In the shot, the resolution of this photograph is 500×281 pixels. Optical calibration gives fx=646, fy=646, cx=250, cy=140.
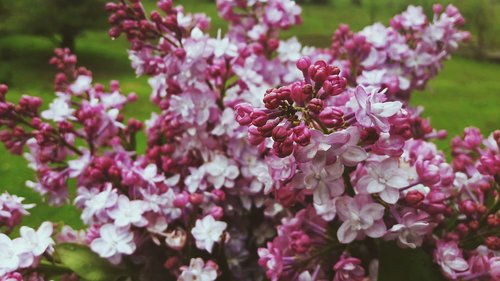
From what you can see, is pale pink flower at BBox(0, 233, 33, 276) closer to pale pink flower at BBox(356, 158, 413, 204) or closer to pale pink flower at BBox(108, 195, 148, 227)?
pale pink flower at BBox(108, 195, 148, 227)

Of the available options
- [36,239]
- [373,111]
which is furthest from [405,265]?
[36,239]

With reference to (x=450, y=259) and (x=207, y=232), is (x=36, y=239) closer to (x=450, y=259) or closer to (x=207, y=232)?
(x=207, y=232)

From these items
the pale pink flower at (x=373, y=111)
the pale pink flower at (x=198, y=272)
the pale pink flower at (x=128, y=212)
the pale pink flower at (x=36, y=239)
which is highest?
the pale pink flower at (x=373, y=111)

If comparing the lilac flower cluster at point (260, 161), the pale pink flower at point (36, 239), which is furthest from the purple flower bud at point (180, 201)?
the pale pink flower at point (36, 239)

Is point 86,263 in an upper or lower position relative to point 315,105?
lower

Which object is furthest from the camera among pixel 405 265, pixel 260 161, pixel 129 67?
pixel 129 67

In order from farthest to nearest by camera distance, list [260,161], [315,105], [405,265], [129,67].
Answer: [129,67] < [260,161] < [405,265] < [315,105]

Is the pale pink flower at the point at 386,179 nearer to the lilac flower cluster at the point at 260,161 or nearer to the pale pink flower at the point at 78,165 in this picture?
the lilac flower cluster at the point at 260,161
